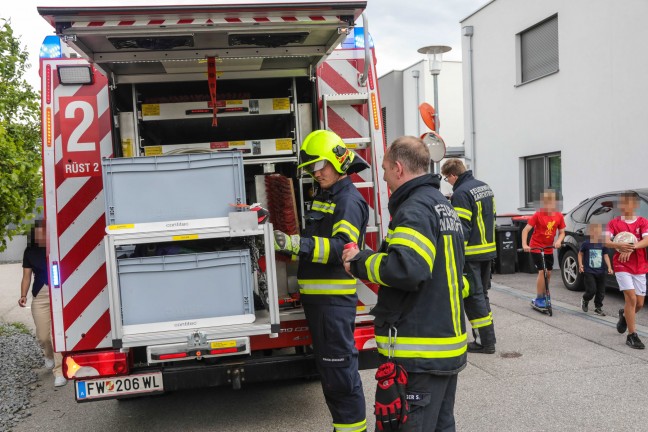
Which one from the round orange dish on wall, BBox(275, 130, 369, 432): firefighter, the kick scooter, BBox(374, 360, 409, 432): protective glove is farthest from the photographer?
the round orange dish on wall

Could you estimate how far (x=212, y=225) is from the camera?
11.4ft

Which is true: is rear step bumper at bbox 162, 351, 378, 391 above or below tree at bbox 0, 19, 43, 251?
below

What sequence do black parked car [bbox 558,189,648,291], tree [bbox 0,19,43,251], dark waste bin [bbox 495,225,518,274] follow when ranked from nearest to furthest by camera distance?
1. tree [bbox 0,19,43,251]
2. black parked car [bbox 558,189,648,291]
3. dark waste bin [bbox 495,225,518,274]

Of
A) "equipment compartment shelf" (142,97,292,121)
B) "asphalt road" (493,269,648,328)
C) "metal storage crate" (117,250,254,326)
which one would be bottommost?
"asphalt road" (493,269,648,328)

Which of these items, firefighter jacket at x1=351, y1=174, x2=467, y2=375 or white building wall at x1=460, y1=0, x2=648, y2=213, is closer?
firefighter jacket at x1=351, y1=174, x2=467, y2=375

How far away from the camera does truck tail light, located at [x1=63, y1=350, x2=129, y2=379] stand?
3.85 meters

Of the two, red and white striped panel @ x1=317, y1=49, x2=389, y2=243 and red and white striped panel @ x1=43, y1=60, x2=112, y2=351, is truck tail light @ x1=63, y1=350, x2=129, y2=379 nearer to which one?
red and white striped panel @ x1=43, y1=60, x2=112, y2=351

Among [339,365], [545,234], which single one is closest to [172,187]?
[339,365]

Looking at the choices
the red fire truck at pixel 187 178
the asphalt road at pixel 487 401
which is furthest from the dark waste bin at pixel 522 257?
the red fire truck at pixel 187 178

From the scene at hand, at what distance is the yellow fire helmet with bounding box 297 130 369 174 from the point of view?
3.71m

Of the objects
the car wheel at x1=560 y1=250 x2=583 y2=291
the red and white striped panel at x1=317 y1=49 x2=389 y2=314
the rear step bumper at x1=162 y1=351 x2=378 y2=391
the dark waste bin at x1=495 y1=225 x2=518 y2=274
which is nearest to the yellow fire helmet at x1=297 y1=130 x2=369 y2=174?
the red and white striped panel at x1=317 y1=49 x2=389 y2=314

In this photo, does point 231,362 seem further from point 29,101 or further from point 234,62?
point 29,101

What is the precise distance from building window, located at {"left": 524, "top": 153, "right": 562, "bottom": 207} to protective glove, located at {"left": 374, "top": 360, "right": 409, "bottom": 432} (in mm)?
11034

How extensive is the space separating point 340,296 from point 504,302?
19.3ft
